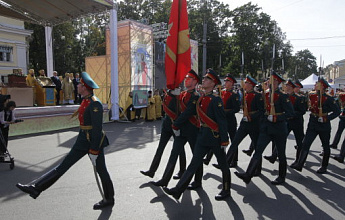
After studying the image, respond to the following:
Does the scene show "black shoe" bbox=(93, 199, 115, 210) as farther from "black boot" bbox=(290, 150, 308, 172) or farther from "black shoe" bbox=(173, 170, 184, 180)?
"black boot" bbox=(290, 150, 308, 172)

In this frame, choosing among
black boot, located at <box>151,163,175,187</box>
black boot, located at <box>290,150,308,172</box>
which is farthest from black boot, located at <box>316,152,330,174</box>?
black boot, located at <box>151,163,175,187</box>

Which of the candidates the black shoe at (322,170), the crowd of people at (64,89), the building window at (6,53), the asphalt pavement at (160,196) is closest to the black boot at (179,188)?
the asphalt pavement at (160,196)

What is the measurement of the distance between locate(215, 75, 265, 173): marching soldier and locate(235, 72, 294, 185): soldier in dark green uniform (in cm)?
44

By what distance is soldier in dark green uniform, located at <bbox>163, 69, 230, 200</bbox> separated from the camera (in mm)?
3959

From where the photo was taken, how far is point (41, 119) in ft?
35.9

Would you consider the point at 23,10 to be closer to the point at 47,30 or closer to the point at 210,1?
the point at 47,30

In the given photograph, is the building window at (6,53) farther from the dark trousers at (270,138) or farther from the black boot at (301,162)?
the black boot at (301,162)

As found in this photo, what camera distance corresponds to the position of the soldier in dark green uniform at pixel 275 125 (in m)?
4.80

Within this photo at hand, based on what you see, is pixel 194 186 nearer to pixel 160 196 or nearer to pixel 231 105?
pixel 160 196

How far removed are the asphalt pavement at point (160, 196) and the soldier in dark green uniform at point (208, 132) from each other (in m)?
0.38

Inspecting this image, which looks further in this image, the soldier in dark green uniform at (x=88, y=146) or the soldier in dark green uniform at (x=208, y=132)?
the soldier in dark green uniform at (x=208, y=132)

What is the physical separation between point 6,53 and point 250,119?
2684cm

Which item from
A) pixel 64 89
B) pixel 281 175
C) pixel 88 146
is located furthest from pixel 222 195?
pixel 64 89

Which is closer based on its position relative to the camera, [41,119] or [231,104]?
[231,104]
